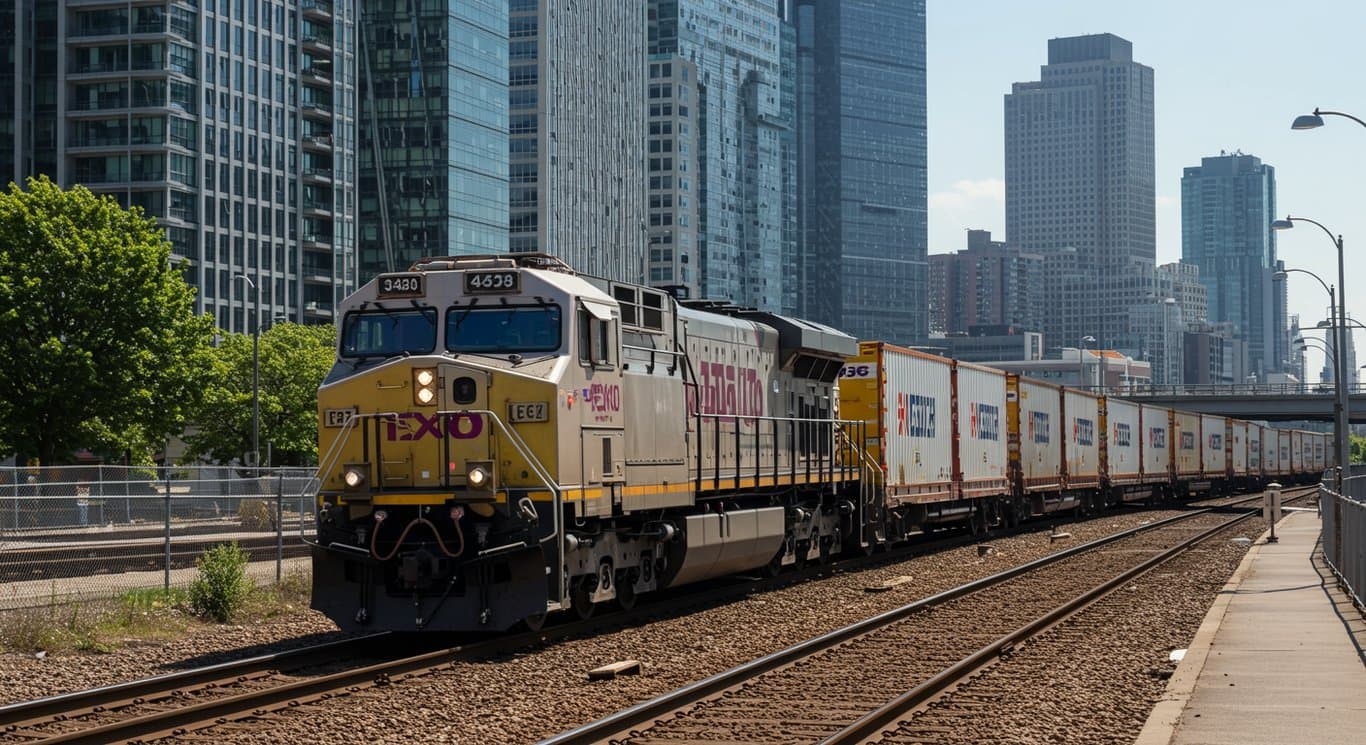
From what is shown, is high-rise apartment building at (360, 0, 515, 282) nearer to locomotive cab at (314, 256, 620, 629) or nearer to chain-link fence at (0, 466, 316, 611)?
chain-link fence at (0, 466, 316, 611)

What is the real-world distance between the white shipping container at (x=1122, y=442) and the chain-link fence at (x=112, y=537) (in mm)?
32263

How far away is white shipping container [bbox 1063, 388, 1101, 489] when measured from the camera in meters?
48.4

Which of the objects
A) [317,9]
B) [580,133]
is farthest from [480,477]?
[580,133]

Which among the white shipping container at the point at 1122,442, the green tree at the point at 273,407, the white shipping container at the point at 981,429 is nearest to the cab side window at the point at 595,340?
the white shipping container at the point at 981,429

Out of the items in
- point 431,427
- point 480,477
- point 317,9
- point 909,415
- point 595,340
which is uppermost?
point 317,9

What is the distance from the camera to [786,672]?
632 inches

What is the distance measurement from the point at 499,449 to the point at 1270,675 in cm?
825

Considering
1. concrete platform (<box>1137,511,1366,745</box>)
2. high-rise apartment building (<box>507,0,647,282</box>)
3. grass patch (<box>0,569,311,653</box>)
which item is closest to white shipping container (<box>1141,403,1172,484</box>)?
concrete platform (<box>1137,511,1366,745</box>)

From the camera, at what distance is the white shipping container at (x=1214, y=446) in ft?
245

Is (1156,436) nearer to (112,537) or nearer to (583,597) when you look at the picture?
(112,537)

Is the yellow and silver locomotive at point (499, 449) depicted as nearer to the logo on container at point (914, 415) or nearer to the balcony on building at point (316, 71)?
the logo on container at point (914, 415)

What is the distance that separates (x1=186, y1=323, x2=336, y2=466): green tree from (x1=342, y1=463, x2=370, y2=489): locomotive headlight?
54.9m

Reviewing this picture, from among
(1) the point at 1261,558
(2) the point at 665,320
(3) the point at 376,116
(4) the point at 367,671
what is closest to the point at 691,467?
(2) the point at 665,320

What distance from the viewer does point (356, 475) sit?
17.7m
